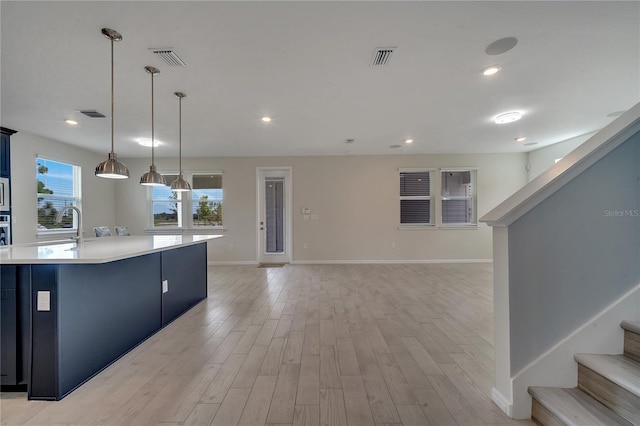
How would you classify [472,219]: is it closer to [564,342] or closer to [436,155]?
[436,155]

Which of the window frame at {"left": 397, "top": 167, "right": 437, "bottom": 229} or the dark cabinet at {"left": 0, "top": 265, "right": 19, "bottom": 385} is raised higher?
the window frame at {"left": 397, "top": 167, "right": 437, "bottom": 229}

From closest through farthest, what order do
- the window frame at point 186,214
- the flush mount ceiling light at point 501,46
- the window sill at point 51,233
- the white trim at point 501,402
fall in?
the white trim at point 501,402
the flush mount ceiling light at point 501,46
the window sill at point 51,233
the window frame at point 186,214

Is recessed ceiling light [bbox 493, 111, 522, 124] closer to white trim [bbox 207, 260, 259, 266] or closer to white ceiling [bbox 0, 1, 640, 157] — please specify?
white ceiling [bbox 0, 1, 640, 157]

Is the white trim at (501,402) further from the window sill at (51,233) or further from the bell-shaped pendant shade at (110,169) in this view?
the window sill at (51,233)

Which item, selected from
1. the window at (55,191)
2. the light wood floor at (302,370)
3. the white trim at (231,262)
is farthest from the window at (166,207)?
the light wood floor at (302,370)

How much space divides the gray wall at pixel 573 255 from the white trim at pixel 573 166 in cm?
5

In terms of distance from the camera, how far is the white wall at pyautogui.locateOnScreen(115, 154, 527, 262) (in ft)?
20.8

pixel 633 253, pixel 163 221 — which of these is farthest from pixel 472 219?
pixel 163 221

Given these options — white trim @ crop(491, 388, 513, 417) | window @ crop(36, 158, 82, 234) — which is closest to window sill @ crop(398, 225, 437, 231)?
white trim @ crop(491, 388, 513, 417)

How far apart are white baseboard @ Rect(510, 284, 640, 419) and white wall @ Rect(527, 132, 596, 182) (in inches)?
201

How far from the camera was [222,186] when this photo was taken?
21.0ft

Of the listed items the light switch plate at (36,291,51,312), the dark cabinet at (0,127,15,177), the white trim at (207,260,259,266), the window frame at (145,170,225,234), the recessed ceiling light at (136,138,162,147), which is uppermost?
the recessed ceiling light at (136,138,162,147)

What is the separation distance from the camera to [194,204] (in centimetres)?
646

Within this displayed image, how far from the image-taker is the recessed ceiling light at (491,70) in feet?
8.45
